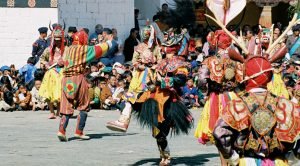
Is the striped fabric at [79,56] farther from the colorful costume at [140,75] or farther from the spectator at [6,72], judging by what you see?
the spectator at [6,72]

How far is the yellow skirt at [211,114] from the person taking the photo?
12.8 metres

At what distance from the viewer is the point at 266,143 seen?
8.92 m

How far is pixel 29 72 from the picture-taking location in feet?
81.7

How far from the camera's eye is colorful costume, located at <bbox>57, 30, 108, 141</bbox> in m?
16.8

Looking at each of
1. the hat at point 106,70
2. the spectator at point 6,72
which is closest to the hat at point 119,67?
the hat at point 106,70

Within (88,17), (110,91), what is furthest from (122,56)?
(110,91)

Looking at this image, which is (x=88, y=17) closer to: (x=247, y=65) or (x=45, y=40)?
(x=45, y=40)

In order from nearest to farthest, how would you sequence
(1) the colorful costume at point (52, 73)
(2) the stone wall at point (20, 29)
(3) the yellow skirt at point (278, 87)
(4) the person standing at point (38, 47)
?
(3) the yellow skirt at point (278, 87) < (1) the colorful costume at point (52, 73) < (4) the person standing at point (38, 47) < (2) the stone wall at point (20, 29)

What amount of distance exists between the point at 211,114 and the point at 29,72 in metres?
12.5

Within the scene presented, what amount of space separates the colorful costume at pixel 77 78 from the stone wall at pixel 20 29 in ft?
30.4

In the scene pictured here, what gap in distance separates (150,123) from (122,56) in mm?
13313

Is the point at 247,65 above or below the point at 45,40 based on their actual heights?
above

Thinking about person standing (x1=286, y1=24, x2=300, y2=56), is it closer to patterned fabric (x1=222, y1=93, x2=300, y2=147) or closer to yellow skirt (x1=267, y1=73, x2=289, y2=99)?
yellow skirt (x1=267, y1=73, x2=289, y2=99)

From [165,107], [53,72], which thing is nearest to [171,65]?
[165,107]
